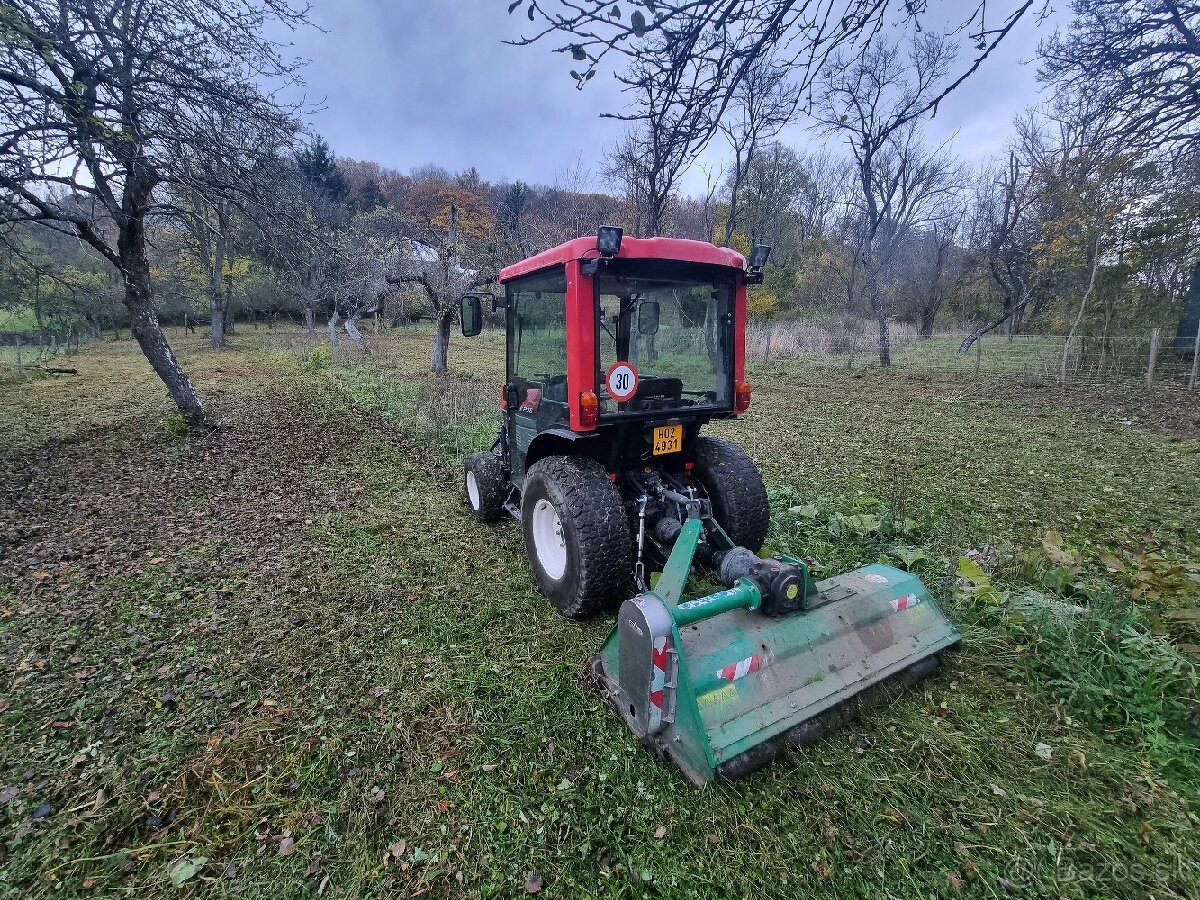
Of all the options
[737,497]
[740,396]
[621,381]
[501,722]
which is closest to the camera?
[501,722]

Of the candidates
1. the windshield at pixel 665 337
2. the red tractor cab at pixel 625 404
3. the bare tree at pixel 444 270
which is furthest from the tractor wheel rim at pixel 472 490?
the bare tree at pixel 444 270

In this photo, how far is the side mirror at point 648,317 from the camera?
3215 millimetres

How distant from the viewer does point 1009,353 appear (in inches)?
627

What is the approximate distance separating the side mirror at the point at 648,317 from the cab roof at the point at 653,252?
1.21 ft

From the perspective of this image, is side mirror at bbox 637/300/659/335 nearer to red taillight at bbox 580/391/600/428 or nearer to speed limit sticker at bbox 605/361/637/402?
speed limit sticker at bbox 605/361/637/402

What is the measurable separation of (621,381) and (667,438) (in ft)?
1.59

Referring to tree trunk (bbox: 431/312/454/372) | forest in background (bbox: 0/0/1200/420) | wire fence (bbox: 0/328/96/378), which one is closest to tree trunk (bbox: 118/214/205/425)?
forest in background (bbox: 0/0/1200/420)

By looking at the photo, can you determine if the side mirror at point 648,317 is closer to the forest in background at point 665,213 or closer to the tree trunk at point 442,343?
the forest in background at point 665,213

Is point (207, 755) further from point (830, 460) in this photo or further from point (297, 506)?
point (830, 460)

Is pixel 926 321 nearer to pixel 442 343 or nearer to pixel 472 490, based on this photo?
pixel 442 343

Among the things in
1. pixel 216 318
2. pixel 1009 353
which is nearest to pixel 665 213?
pixel 1009 353

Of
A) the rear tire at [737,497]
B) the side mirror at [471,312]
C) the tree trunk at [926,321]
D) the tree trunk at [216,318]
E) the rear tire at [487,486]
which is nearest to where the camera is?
the rear tire at [737,497]

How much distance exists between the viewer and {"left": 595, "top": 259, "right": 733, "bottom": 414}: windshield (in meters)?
3.02

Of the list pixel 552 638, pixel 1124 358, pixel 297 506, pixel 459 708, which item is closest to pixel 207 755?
pixel 459 708
